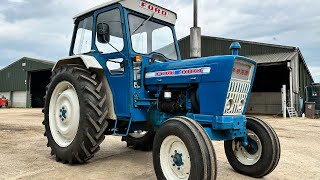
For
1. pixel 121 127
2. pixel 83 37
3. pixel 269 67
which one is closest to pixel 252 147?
pixel 121 127

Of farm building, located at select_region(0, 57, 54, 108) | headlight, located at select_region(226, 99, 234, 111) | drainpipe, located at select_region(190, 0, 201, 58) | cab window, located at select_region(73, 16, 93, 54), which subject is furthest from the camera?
farm building, located at select_region(0, 57, 54, 108)

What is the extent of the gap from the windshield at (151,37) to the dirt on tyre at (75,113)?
92 centimetres

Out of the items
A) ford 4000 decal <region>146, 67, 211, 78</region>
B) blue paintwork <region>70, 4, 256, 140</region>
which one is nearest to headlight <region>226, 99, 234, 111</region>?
blue paintwork <region>70, 4, 256, 140</region>

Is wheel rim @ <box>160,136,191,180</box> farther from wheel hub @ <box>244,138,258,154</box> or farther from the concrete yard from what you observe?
wheel hub @ <box>244,138,258,154</box>

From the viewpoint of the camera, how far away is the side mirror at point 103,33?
4.65m

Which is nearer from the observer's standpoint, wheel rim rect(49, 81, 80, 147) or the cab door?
the cab door

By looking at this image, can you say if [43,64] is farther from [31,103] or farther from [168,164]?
[168,164]

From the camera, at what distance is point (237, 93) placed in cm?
426

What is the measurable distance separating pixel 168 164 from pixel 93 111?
A: 1.54 metres

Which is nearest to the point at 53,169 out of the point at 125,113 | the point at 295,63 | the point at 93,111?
the point at 93,111

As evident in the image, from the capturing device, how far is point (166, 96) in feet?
15.2

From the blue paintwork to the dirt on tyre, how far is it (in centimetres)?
35

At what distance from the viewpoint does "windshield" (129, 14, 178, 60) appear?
4992 millimetres

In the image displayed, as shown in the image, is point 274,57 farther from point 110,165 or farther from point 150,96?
→ point 110,165
